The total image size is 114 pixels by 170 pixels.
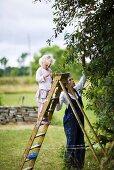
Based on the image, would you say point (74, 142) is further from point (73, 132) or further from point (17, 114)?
point (17, 114)

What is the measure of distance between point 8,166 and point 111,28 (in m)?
4.25

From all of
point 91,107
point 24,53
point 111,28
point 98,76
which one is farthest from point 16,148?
point 24,53

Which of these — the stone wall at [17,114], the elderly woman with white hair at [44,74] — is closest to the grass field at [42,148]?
the stone wall at [17,114]

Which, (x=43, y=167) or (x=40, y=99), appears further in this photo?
(x=40, y=99)

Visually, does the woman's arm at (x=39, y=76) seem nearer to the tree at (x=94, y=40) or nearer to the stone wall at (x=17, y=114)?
the tree at (x=94, y=40)

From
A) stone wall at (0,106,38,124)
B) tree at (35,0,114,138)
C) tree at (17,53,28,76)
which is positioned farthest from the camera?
tree at (17,53,28,76)

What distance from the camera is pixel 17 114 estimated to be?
19.1 m

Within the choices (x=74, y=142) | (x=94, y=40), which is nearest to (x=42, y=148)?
(x=74, y=142)

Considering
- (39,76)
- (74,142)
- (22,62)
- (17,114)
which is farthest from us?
(22,62)

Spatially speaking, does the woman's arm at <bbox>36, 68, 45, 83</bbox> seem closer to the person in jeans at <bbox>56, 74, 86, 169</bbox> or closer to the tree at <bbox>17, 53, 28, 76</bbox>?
the person in jeans at <bbox>56, 74, 86, 169</bbox>

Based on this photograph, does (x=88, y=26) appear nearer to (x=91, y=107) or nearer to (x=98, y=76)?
(x=98, y=76)

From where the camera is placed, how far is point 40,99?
12297mm

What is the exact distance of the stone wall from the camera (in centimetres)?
1878

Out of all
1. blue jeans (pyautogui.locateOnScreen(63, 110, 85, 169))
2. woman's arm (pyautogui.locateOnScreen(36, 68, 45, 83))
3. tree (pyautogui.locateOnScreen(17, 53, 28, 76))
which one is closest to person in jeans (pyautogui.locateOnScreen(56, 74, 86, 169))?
blue jeans (pyautogui.locateOnScreen(63, 110, 85, 169))
